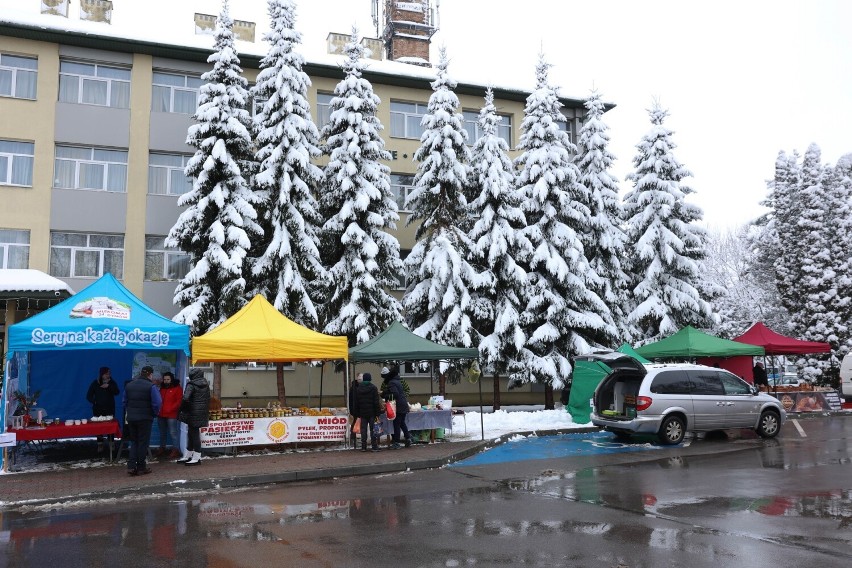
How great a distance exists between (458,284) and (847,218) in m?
24.6

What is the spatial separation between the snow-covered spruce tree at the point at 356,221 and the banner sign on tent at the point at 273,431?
296 inches

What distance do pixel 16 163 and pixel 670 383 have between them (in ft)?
79.3

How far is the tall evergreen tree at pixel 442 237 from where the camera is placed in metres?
25.3

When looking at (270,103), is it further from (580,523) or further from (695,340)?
(580,523)

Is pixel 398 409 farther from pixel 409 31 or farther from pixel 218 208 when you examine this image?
pixel 409 31

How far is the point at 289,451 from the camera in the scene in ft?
53.0

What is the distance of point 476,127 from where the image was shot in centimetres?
3428

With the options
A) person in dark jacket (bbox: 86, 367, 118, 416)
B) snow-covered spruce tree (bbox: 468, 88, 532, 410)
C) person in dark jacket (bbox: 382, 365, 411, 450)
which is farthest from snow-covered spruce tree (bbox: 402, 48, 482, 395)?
person in dark jacket (bbox: 86, 367, 118, 416)

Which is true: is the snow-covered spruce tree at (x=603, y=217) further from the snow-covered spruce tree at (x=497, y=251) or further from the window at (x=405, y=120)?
the window at (x=405, y=120)

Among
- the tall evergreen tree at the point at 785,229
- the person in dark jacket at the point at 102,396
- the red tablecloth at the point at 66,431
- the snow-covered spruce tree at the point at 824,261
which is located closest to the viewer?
the red tablecloth at the point at 66,431

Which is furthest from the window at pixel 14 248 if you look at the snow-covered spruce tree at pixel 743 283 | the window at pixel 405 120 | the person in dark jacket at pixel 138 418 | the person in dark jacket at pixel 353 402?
the snow-covered spruce tree at pixel 743 283

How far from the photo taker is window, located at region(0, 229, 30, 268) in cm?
2588

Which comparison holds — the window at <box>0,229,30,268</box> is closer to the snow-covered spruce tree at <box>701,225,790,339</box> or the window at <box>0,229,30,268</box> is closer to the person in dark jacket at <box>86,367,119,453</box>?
the person in dark jacket at <box>86,367,119,453</box>

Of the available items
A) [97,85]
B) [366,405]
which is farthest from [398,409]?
[97,85]
